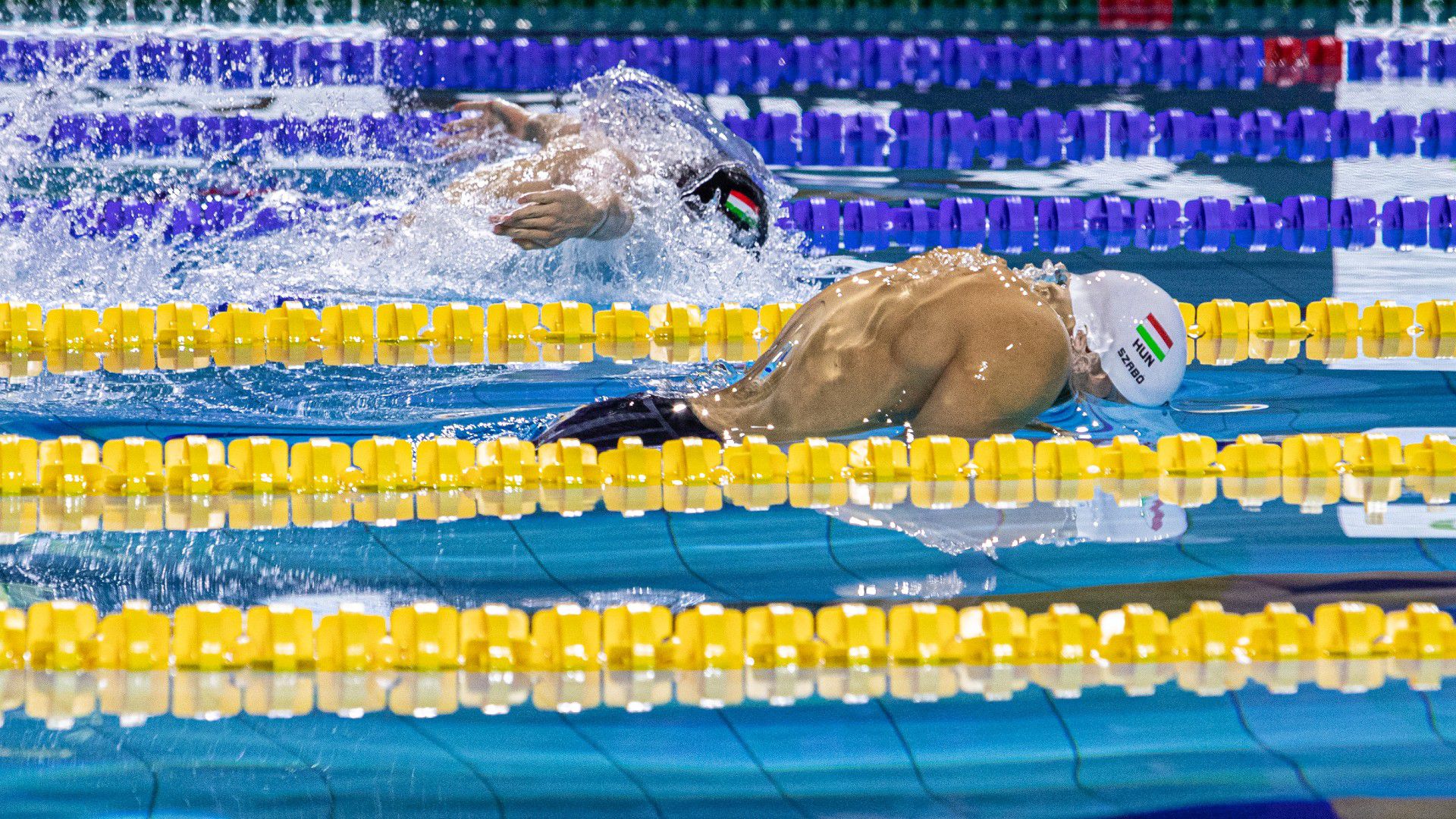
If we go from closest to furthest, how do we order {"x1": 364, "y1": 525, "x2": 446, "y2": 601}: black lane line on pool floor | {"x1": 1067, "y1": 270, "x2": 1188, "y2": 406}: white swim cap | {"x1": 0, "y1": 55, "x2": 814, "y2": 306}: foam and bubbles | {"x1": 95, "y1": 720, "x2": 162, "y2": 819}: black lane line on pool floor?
{"x1": 95, "y1": 720, "x2": 162, "y2": 819}: black lane line on pool floor → {"x1": 364, "y1": 525, "x2": 446, "y2": 601}: black lane line on pool floor → {"x1": 1067, "y1": 270, "x2": 1188, "y2": 406}: white swim cap → {"x1": 0, "y1": 55, "x2": 814, "y2": 306}: foam and bubbles


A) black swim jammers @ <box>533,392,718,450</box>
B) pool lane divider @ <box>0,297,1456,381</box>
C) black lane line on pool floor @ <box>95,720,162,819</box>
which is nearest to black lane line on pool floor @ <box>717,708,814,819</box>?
black lane line on pool floor @ <box>95,720,162,819</box>

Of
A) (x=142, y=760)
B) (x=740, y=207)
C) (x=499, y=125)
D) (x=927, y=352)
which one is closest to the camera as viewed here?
(x=142, y=760)

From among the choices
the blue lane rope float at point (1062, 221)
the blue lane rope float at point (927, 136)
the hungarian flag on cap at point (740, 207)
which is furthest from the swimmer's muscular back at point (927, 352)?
the blue lane rope float at point (927, 136)

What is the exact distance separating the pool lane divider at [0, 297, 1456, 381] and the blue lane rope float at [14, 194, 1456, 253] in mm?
1038

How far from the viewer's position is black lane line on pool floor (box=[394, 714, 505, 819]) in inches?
88.0

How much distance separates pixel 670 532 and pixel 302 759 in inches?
38.4

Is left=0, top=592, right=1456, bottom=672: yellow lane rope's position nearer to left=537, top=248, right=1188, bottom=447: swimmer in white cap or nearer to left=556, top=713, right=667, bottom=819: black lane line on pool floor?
left=556, top=713, right=667, bottom=819: black lane line on pool floor

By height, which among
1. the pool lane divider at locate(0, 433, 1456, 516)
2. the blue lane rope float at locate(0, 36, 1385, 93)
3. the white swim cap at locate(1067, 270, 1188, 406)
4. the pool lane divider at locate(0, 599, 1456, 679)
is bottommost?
the pool lane divider at locate(0, 599, 1456, 679)

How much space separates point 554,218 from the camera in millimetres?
4348

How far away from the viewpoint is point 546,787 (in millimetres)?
2266

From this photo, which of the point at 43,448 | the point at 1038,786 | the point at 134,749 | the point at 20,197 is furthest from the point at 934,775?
the point at 20,197

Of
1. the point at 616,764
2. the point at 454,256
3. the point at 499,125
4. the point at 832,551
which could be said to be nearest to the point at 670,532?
the point at 832,551

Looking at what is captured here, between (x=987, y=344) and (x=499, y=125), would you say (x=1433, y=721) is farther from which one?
(x=499, y=125)

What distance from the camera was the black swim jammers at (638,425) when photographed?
3.43m
